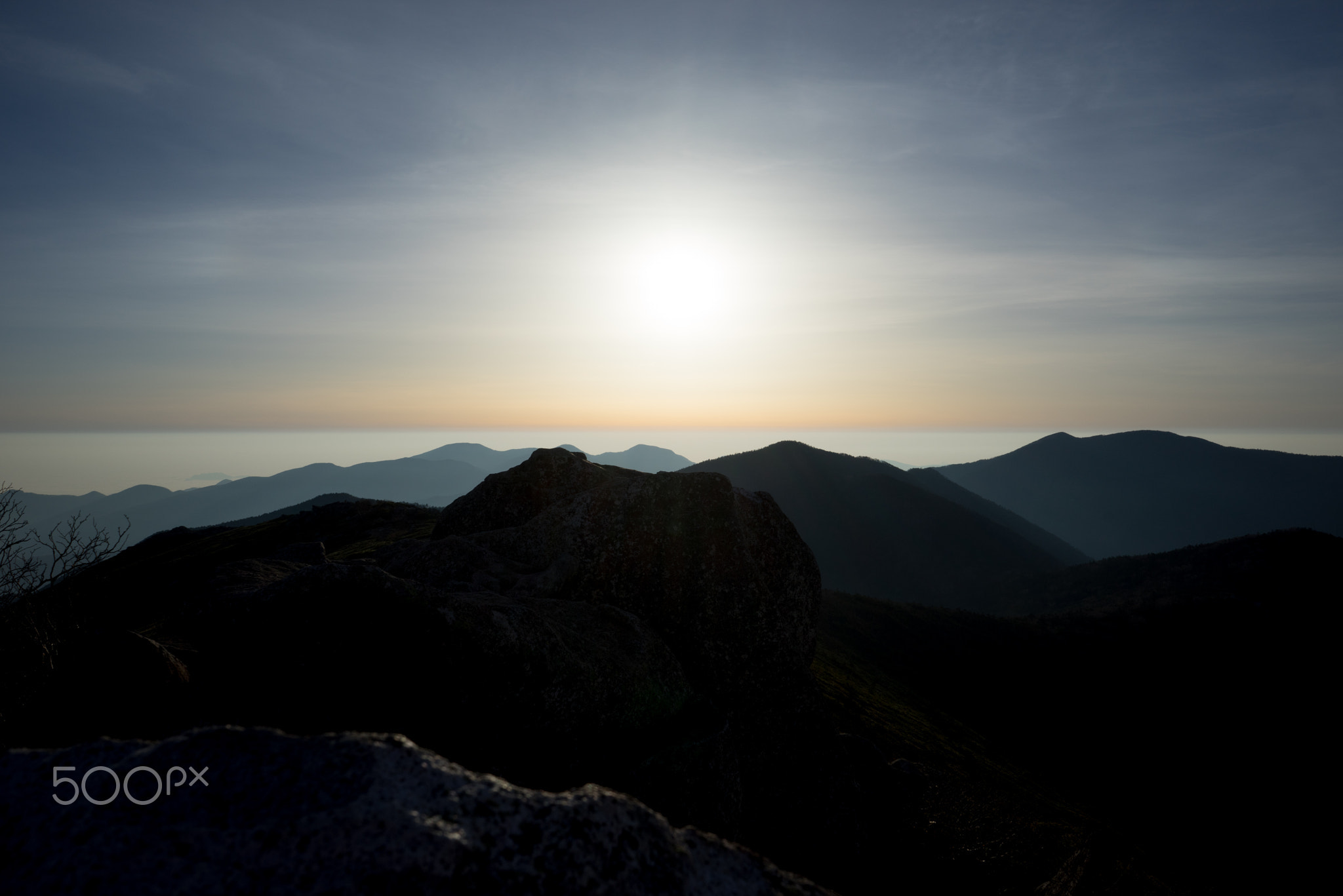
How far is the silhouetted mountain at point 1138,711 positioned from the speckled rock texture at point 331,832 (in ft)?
67.5

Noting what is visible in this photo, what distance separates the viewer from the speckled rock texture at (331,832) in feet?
14.1

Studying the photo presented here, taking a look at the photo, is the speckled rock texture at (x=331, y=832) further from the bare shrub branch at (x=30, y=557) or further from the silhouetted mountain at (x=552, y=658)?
the bare shrub branch at (x=30, y=557)

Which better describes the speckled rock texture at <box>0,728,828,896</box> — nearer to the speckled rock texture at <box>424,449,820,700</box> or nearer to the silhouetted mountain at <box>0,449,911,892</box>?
the silhouetted mountain at <box>0,449,911,892</box>

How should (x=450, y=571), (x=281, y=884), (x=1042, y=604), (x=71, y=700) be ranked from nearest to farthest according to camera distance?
(x=281, y=884) < (x=71, y=700) < (x=450, y=571) < (x=1042, y=604)

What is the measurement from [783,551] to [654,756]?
8.45m

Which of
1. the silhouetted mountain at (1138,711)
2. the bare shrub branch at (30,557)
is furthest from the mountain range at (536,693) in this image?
the silhouetted mountain at (1138,711)

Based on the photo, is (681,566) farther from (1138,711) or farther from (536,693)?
(1138,711)

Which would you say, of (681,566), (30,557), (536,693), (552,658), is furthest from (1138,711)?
(30,557)

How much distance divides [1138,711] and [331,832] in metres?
127

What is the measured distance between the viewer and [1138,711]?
3804 inches

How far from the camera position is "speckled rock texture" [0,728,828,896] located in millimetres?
4312

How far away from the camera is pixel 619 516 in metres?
19.6

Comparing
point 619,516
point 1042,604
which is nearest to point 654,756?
point 619,516

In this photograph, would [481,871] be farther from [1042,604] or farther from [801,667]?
[1042,604]
